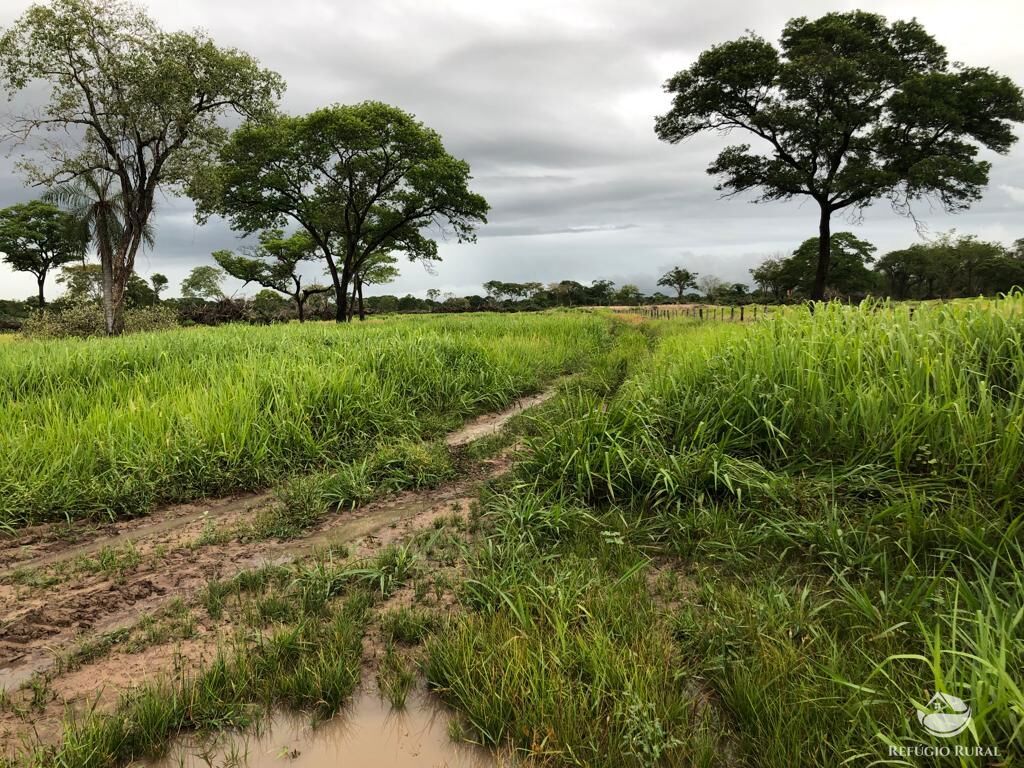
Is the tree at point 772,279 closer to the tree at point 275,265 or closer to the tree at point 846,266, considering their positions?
the tree at point 846,266

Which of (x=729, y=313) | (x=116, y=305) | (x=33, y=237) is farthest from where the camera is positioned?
(x=33, y=237)

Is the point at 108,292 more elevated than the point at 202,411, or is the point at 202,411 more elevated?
the point at 108,292

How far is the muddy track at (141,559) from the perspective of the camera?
232cm

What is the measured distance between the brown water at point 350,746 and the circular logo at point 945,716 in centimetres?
132

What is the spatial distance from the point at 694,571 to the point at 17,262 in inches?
2212

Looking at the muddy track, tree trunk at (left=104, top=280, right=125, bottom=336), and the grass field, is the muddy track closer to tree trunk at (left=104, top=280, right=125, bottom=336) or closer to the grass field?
the grass field

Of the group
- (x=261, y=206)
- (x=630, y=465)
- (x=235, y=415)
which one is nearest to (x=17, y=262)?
(x=261, y=206)

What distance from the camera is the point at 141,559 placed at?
2959 mm

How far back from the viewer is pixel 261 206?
25.5 m

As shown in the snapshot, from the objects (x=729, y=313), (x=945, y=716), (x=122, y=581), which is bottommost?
(x=122, y=581)

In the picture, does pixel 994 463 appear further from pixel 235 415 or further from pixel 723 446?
pixel 235 415

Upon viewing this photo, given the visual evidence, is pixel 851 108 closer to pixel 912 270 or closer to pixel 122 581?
pixel 122 581

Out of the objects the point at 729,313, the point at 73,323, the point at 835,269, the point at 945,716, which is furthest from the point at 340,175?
the point at 835,269

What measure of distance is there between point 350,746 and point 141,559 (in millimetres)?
2108
